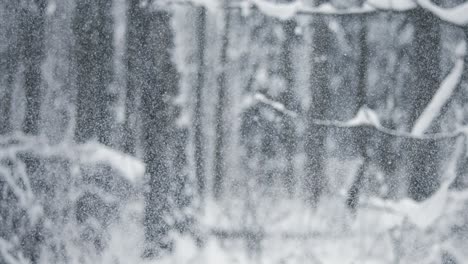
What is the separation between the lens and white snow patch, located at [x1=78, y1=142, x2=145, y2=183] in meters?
1.11

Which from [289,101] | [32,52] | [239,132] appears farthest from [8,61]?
[289,101]

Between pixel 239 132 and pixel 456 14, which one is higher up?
pixel 456 14

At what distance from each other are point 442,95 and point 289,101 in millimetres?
386

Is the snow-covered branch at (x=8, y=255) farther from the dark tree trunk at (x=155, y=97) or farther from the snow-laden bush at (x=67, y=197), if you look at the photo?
the dark tree trunk at (x=155, y=97)

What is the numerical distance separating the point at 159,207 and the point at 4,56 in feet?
1.95

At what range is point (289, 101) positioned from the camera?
109 cm

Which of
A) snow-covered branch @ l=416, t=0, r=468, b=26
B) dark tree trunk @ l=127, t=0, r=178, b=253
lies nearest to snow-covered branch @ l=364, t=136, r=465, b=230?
snow-covered branch @ l=416, t=0, r=468, b=26

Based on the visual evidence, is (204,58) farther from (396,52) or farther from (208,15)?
(396,52)

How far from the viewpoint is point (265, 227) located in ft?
3.58

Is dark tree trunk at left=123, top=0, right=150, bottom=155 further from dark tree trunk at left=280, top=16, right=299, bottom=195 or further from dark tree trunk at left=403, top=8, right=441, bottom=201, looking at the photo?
dark tree trunk at left=403, top=8, right=441, bottom=201

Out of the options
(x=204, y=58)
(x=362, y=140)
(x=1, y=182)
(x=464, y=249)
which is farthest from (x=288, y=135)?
(x=1, y=182)

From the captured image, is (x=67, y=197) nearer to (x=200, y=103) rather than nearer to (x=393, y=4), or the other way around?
(x=200, y=103)

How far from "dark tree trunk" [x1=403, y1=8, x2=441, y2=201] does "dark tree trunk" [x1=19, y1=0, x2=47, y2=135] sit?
3.21ft

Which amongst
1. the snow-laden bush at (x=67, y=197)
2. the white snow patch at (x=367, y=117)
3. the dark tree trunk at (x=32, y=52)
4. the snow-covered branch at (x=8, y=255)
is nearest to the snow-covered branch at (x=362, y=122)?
the white snow patch at (x=367, y=117)
